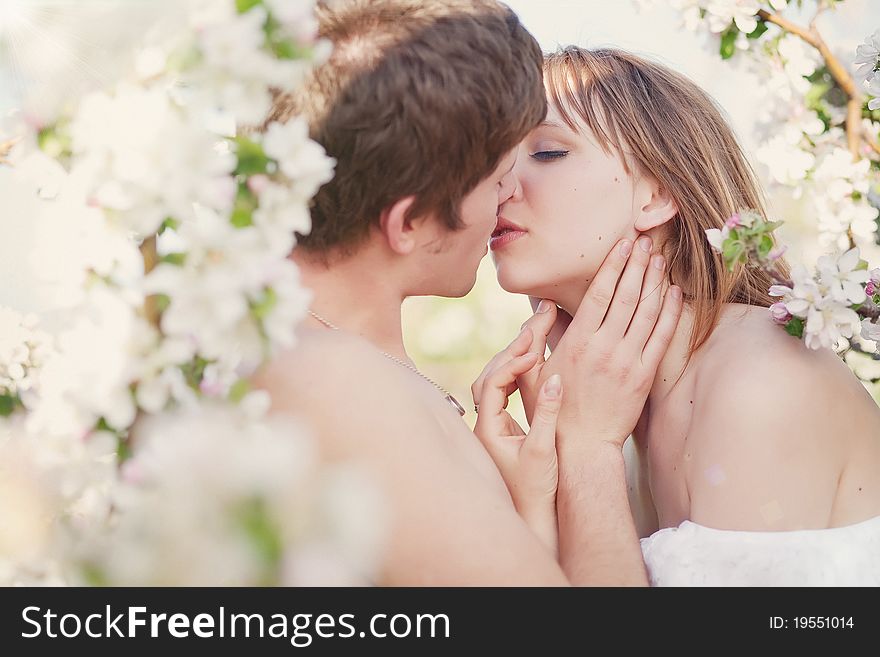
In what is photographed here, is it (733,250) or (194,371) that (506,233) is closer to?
(733,250)

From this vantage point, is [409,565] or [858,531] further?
[858,531]

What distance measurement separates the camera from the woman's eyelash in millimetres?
2375

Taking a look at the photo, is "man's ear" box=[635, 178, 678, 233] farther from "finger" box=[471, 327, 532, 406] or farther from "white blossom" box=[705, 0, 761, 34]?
"white blossom" box=[705, 0, 761, 34]

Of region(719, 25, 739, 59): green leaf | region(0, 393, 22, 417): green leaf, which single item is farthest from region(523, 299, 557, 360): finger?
region(0, 393, 22, 417): green leaf

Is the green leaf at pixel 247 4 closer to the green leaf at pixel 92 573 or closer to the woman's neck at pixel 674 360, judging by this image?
the green leaf at pixel 92 573

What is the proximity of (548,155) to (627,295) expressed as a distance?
0.43m

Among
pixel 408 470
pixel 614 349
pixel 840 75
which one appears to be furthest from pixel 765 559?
pixel 840 75

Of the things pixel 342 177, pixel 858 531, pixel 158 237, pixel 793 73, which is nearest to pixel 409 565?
pixel 158 237

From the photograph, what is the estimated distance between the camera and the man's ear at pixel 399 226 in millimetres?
1776

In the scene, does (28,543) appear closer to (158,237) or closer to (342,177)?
(158,237)

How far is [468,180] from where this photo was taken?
5.96ft

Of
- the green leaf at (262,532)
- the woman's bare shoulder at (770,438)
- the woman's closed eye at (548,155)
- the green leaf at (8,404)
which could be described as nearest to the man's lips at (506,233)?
A: the woman's closed eye at (548,155)

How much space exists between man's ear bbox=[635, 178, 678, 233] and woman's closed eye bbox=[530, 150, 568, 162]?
24 cm

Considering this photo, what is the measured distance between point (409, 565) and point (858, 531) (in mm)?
1126
